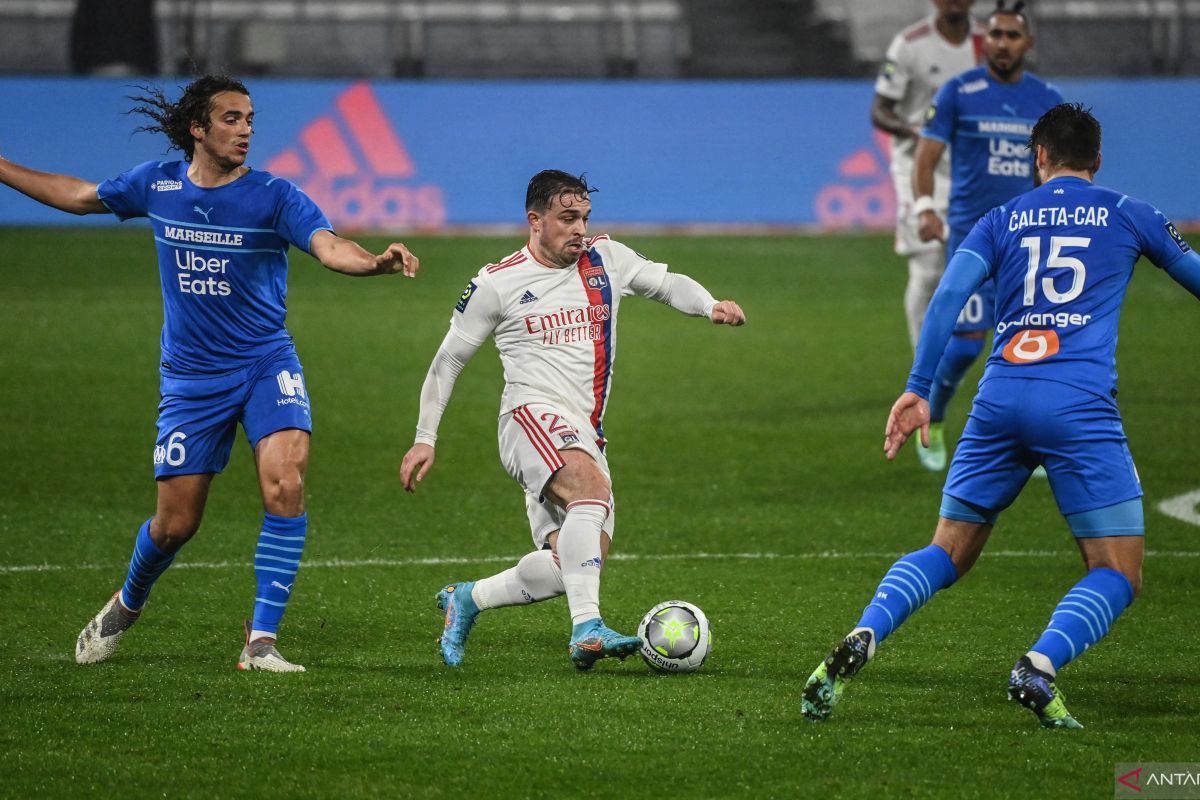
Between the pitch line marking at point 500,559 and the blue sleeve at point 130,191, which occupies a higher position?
the blue sleeve at point 130,191

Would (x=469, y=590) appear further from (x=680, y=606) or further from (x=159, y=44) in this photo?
(x=159, y=44)

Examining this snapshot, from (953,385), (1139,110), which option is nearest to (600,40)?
(1139,110)

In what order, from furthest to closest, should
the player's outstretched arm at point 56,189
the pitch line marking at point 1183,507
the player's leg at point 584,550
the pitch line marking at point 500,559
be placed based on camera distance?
the pitch line marking at point 1183,507 → the pitch line marking at point 500,559 → the player's outstretched arm at point 56,189 → the player's leg at point 584,550

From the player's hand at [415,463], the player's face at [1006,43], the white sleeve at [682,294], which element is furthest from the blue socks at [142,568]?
the player's face at [1006,43]

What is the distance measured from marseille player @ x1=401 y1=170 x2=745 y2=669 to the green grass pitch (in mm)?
292

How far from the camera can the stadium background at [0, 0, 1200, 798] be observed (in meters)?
4.82

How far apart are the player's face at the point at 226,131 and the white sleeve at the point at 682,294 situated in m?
1.52

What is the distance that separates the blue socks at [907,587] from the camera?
195 inches

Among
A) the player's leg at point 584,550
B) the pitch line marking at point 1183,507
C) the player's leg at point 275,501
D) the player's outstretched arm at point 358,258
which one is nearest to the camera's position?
the player's outstretched arm at point 358,258

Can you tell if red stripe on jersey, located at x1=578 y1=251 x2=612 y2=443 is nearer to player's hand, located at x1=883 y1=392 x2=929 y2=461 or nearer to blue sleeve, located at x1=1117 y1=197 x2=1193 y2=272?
player's hand, located at x1=883 y1=392 x2=929 y2=461

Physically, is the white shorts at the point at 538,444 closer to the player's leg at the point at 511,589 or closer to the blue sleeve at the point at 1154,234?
the player's leg at the point at 511,589

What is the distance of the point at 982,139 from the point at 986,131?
0.17 ft

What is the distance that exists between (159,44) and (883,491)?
15947 millimetres

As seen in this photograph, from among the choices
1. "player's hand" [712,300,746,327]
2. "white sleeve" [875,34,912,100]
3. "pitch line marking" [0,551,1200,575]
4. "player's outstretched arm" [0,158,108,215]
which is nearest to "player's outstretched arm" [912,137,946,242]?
"white sleeve" [875,34,912,100]
